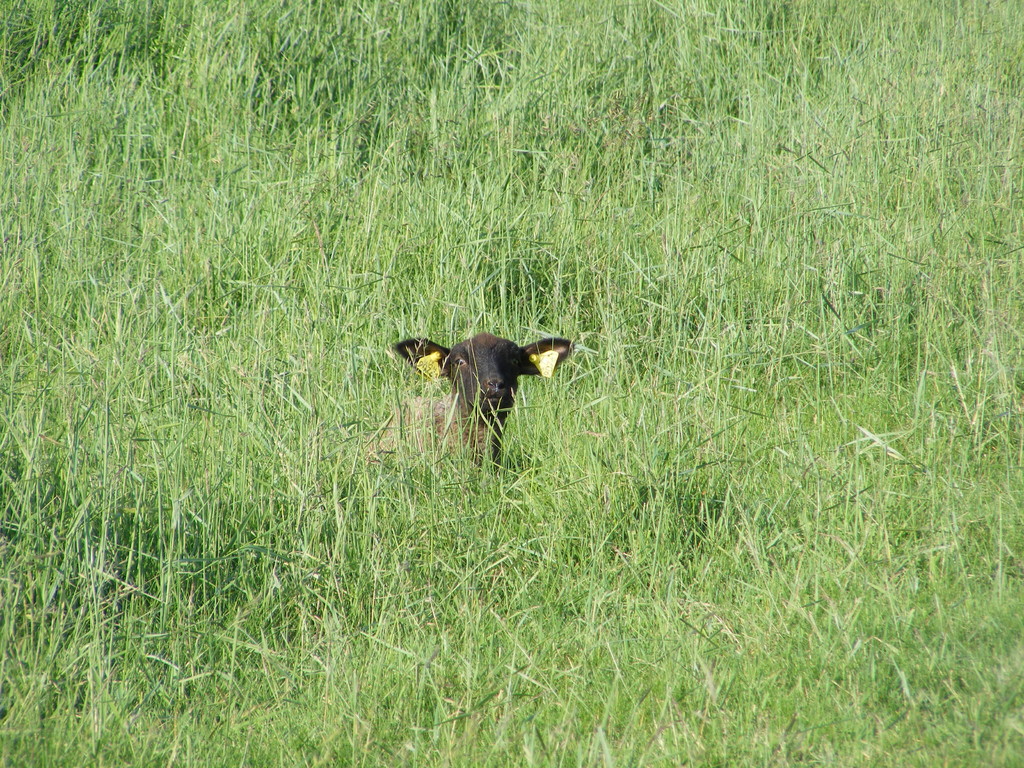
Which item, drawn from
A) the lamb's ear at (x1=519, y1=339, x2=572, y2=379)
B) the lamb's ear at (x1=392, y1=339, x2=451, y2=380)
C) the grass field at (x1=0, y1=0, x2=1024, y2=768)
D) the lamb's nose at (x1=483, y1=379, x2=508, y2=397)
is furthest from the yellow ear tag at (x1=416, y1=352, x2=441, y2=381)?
the lamb's ear at (x1=519, y1=339, x2=572, y2=379)

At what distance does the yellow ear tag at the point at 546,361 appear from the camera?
4.76 meters

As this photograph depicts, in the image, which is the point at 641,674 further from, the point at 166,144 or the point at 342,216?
the point at 166,144

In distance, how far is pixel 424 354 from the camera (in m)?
4.73

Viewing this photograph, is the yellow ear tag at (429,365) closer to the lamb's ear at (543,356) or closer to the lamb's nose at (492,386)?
the lamb's nose at (492,386)

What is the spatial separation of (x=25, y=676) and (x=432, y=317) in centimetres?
317

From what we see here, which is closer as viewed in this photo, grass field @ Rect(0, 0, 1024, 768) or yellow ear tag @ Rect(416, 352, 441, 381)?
grass field @ Rect(0, 0, 1024, 768)

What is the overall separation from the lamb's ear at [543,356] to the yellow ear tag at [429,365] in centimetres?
48

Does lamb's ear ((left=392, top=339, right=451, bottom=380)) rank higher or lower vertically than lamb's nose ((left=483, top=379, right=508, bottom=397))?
higher

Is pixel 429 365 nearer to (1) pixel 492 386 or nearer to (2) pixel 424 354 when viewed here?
(2) pixel 424 354

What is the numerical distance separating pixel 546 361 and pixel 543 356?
0.03 meters

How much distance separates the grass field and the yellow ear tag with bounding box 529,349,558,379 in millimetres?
137

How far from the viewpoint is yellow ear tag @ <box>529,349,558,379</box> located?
15.6ft

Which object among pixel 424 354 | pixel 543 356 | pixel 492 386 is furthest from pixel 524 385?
pixel 424 354

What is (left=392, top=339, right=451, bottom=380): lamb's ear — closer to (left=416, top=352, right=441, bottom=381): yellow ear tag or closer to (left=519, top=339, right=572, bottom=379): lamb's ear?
(left=416, top=352, right=441, bottom=381): yellow ear tag
